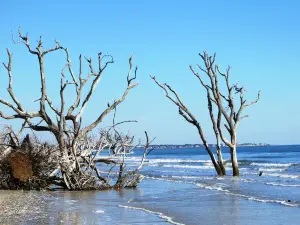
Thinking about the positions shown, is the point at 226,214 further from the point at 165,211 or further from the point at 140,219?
the point at 140,219

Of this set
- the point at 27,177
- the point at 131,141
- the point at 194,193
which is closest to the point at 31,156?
the point at 27,177

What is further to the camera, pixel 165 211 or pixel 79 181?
pixel 79 181

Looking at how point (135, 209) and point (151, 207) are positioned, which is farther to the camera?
point (151, 207)

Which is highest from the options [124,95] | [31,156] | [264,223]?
[124,95]

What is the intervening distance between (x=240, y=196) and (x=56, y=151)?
5.51 metres

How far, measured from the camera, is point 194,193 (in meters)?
15.7

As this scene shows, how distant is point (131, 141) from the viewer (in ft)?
53.4

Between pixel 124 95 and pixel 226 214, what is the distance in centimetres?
711

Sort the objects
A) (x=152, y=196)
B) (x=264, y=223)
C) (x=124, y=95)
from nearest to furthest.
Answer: (x=264, y=223) < (x=152, y=196) < (x=124, y=95)

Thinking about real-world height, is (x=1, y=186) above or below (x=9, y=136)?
below

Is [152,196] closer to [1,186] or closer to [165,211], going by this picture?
[165,211]

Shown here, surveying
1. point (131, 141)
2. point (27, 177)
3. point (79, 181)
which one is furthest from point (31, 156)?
point (131, 141)

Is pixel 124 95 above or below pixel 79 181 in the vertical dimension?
above

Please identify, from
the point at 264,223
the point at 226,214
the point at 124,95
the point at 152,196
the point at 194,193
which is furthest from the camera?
the point at 124,95
